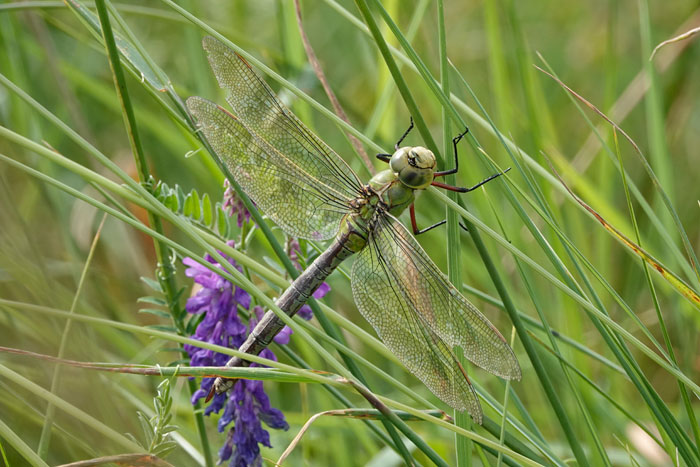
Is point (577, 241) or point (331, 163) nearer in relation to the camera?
point (331, 163)

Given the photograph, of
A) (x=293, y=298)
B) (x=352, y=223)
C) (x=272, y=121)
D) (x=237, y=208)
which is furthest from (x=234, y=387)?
(x=272, y=121)

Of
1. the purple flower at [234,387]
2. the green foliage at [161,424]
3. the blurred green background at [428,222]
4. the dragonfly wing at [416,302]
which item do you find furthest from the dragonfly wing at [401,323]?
the green foliage at [161,424]

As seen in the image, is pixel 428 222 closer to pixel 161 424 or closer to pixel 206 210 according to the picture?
pixel 206 210

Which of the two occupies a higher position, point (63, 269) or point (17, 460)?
point (63, 269)

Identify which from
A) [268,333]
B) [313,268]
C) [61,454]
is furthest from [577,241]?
[61,454]

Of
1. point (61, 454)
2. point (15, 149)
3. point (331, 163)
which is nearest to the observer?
point (61, 454)

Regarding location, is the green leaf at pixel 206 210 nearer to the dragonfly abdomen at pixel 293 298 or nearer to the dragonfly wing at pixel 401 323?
the dragonfly abdomen at pixel 293 298

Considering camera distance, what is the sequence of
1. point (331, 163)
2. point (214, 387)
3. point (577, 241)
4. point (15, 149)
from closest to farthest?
1. point (214, 387)
2. point (331, 163)
3. point (15, 149)
4. point (577, 241)

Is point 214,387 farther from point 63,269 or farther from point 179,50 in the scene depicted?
point 179,50
